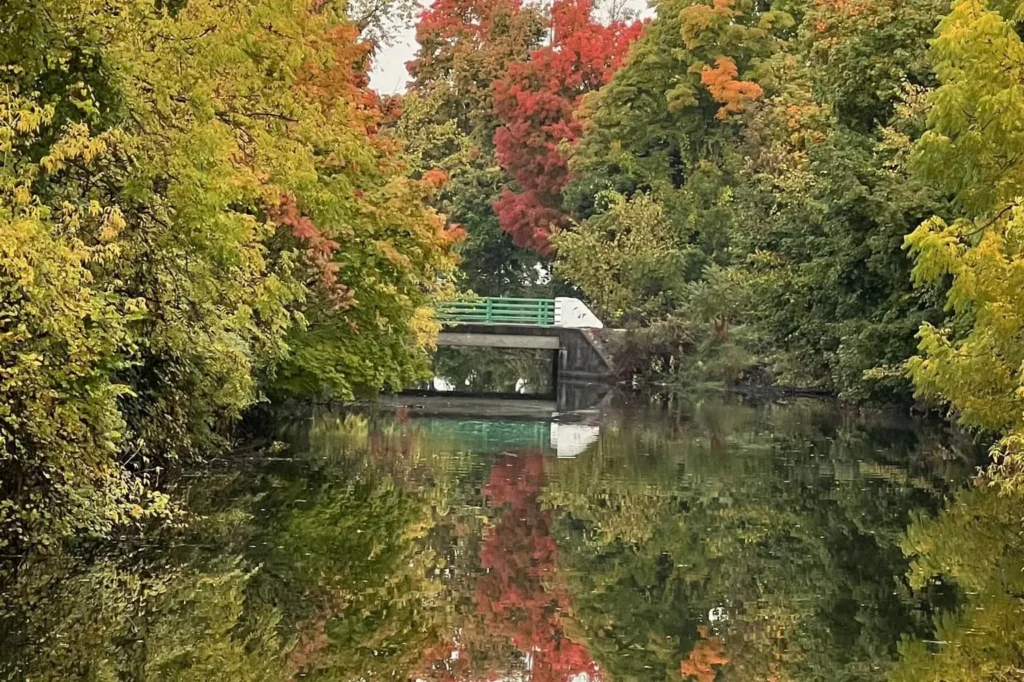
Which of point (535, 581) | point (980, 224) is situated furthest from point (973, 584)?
point (980, 224)

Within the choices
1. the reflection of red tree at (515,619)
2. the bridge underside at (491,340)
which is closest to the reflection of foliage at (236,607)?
the reflection of red tree at (515,619)

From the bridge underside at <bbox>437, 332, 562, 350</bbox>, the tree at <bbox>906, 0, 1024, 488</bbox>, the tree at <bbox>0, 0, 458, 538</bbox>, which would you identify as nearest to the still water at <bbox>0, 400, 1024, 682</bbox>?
the tree at <bbox>0, 0, 458, 538</bbox>

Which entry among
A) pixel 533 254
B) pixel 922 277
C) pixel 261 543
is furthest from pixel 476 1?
pixel 261 543

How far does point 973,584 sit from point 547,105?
145 ft

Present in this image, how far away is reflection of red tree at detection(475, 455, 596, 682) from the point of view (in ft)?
29.5

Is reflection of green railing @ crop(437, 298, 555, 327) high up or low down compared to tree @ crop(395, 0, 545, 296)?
down

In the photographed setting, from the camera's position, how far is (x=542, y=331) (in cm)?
4722

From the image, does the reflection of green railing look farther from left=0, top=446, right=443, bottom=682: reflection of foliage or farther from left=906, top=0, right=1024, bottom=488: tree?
left=0, top=446, right=443, bottom=682: reflection of foliage

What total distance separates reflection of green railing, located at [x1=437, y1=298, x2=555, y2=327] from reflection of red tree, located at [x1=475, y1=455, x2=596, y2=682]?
29709 millimetres

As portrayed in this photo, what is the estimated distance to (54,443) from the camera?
34.1ft

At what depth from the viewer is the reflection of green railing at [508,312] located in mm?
47250

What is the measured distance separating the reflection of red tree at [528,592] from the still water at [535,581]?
3cm

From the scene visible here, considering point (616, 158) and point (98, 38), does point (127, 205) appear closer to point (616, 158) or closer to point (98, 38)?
point (98, 38)

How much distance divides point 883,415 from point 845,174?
955 centimetres
